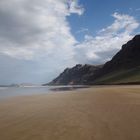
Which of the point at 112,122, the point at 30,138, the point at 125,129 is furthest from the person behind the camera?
the point at 112,122

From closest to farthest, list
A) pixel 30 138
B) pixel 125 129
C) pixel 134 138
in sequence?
pixel 134 138, pixel 30 138, pixel 125 129

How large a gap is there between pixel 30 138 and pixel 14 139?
2.34ft

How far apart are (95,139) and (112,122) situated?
10.5 feet

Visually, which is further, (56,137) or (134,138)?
(56,137)

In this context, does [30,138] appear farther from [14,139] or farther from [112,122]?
[112,122]

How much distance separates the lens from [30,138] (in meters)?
8.84

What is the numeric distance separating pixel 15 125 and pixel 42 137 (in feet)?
10.8

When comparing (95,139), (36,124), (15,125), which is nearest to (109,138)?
(95,139)

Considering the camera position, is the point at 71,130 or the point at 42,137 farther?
the point at 71,130

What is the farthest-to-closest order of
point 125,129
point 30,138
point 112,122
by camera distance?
1. point 112,122
2. point 125,129
3. point 30,138

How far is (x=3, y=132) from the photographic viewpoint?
10141 mm

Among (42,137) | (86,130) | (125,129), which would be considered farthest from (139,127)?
(42,137)

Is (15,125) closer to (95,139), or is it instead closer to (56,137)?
(56,137)

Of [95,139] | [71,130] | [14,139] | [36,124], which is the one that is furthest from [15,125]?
[95,139]
